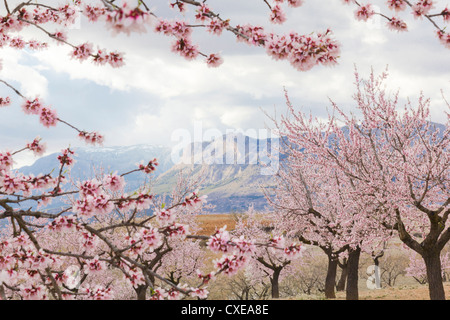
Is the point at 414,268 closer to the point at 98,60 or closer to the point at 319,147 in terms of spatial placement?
the point at 319,147

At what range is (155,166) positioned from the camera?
489cm

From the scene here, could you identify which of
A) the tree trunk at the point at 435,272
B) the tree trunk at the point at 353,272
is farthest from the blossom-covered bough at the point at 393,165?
the tree trunk at the point at 353,272

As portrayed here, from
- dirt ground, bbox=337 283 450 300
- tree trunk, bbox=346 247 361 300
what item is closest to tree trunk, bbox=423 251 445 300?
tree trunk, bbox=346 247 361 300

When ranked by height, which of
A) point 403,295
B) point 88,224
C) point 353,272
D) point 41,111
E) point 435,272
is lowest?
point 403,295

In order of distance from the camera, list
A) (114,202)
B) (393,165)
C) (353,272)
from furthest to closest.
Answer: (353,272), (393,165), (114,202)

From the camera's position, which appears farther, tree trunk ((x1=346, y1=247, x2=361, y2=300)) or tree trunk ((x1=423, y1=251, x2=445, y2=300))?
tree trunk ((x1=346, y1=247, x2=361, y2=300))

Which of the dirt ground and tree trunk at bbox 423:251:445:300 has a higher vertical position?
tree trunk at bbox 423:251:445:300

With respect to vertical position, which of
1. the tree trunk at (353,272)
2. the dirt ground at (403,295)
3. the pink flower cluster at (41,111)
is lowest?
the dirt ground at (403,295)

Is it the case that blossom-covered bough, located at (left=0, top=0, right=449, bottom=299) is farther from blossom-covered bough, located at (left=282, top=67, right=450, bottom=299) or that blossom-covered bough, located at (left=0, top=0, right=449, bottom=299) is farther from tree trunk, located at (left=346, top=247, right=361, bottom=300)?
tree trunk, located at (left=346, top=247, right=361, bottom=300)

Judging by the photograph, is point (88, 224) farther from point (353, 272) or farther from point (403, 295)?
point (403, 295)

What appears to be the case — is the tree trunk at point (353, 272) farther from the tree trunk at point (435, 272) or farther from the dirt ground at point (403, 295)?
the tree trunk at point (435, 272)

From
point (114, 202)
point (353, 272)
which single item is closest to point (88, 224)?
point (114, 202)
